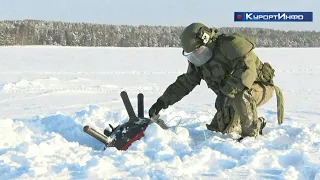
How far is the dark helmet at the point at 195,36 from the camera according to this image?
4.18 metres

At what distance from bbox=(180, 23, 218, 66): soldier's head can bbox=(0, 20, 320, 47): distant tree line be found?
63.6 meters

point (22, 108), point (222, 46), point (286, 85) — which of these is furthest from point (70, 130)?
point (286, 85)

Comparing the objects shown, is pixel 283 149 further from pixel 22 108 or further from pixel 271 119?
pixel 22 108

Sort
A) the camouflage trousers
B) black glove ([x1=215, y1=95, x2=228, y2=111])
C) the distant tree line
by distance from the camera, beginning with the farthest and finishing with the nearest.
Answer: the distant tree line, black glove ([x1=215, y1=95, x2=228, y2=111]), the camouflage trousers

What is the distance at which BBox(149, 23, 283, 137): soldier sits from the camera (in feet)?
13.6

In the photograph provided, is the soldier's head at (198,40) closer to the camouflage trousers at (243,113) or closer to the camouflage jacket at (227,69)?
the camouflage jacket at (227,69)

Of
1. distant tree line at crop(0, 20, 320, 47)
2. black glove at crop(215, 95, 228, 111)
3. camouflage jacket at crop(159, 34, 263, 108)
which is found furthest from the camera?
distant tree line at crop(0, 20, 320, 47)

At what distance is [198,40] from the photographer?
4203 millimetres

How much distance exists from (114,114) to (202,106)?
10.7 feet

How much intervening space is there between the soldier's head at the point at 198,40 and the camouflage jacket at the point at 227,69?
7 centimetres

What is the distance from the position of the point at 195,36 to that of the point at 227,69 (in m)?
0.51

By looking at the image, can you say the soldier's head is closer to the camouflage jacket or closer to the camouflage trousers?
the camouflage jacket

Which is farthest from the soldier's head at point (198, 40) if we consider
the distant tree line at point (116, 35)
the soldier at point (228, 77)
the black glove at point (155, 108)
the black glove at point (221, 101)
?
the distant tree line at point (116, 35)

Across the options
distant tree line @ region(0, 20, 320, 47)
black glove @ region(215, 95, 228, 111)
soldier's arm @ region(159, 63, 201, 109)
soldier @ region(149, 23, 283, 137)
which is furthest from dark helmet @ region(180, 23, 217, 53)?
distant tree line @ region(0, 20, 320, 47)
